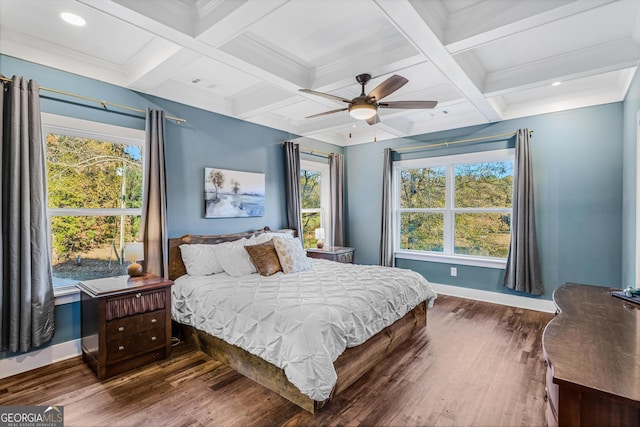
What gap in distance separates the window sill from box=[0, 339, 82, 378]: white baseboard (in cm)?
460

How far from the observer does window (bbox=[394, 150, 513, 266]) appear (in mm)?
4660

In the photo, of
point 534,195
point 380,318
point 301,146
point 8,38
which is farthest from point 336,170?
point 8,38

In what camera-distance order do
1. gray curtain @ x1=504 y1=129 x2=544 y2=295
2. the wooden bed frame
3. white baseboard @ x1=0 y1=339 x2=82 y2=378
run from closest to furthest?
the wooden bed frame, white baseboard @ x1=0 y1=339 x2=82 y2=378, gray curtain @ x1=504 y1=129 x2=544 y2=295

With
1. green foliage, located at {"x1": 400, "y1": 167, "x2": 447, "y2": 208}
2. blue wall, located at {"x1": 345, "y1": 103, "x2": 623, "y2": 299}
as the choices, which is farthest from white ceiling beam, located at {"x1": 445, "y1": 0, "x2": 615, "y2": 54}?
green foliage, located at {"x1": 400, "y1": 167, "x2": 447, "y2": 208}

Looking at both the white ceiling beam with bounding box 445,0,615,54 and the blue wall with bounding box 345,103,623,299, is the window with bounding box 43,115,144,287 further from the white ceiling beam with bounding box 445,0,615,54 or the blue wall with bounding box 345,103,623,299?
the blue wall with bounding box 345,103,623,299

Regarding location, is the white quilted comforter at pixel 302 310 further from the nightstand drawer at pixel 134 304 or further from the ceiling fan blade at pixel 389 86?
the ceiling fan blade at pixel 389 86

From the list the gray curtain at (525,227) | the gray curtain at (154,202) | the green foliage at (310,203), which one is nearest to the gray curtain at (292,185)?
the green foliage at (310,203)

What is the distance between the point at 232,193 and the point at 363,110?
7.23ft

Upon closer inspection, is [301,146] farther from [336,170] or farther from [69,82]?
[69,82]

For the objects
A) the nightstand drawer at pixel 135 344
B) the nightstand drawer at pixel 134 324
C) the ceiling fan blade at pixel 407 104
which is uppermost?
the ceiling fan blade at pixel 407 104

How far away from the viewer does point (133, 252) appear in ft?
9.78

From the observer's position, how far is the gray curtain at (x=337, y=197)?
18.9 ft

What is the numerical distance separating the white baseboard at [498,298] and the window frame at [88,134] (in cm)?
454

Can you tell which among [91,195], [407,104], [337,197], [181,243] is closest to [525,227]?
[407,104]
